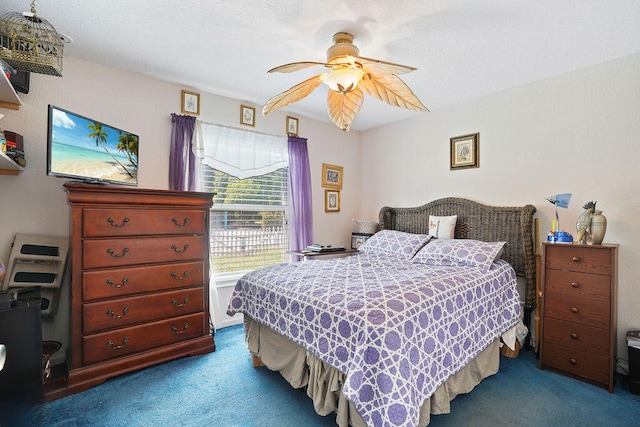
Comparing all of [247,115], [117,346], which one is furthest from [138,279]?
[247,115]

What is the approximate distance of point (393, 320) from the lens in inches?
57.2

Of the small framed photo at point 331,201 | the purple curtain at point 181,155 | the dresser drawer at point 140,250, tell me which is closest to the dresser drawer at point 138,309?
the dresser drawer at point 140,250

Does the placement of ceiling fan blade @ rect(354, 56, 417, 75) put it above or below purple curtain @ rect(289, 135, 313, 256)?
above

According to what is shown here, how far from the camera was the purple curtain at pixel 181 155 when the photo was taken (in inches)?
114

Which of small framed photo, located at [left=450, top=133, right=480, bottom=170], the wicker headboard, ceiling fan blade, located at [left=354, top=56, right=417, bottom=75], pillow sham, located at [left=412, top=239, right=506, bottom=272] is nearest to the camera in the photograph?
ceiling fan blade, located at [left=354, top=56, right=417, bottom=75]

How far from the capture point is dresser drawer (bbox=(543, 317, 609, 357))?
2.13m

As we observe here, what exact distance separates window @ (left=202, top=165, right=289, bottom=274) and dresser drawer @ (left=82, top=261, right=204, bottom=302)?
71 cm

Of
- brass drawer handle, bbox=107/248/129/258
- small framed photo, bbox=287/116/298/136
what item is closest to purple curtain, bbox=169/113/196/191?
brass drawer handle, bbox=107/248/129/258

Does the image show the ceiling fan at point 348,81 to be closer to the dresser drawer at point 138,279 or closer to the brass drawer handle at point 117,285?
the dresser drawer at point 138,279

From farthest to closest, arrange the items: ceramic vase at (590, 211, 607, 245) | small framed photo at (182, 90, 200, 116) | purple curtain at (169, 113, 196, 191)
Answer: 1. small framed photo at (182, 90, 200, 116)
2. purple curtain at (169, 113, 196, 191)
3. ceramic vase at (590, 211, 607, 245)

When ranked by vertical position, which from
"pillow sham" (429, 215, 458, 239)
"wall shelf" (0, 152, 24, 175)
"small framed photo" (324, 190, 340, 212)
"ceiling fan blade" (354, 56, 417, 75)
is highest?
"ceiling fan blade" (354, 56, 417, 75)

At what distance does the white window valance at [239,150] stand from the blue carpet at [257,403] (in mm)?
1963

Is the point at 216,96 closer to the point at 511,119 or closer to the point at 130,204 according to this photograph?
the point at 130,204

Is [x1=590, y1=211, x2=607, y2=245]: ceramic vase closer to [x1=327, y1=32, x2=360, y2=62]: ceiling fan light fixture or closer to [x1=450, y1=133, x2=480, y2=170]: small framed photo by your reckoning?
[x1=450, y1=133, x2=480, y2=170]: small framed photo
